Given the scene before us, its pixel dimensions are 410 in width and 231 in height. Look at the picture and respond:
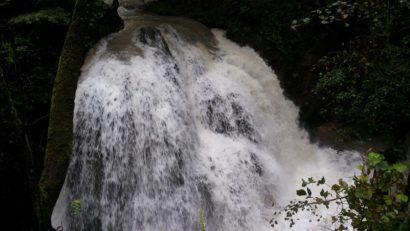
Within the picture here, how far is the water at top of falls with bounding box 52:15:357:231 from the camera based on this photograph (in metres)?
6.95

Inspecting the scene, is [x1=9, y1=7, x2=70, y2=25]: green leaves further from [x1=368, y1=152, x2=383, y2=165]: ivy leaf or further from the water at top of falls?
[x1=368, y1=152, x2=383, y2=165]: ivy leaf

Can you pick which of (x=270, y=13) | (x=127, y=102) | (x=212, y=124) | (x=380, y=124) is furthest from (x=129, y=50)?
(x=380, y=124)

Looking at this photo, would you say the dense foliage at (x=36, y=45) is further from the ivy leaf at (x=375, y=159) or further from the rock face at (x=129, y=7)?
the ivy leaf at (x=375, y=159)

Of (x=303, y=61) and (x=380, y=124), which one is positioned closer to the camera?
(x=380, y=124)

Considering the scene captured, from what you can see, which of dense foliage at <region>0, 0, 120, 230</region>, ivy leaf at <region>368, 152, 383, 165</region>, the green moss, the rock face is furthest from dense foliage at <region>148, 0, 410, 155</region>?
ivy leaf at <region>368, 152, 383, 165</region>

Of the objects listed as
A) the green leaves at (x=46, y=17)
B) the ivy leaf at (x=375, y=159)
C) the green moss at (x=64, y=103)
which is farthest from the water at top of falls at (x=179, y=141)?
the ivy leaf at (x=375, y=159)

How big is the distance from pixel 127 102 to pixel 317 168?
4.67 m

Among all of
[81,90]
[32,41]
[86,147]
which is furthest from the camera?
[32,41]

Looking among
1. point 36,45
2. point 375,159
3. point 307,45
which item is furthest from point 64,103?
point 307,45

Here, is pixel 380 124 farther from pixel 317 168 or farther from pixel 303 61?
pixel 303 61

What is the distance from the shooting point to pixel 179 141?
768 centimetres

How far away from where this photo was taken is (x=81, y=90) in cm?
752

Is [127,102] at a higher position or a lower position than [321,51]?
lower

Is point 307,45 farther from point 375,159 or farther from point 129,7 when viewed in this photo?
point 375,159
